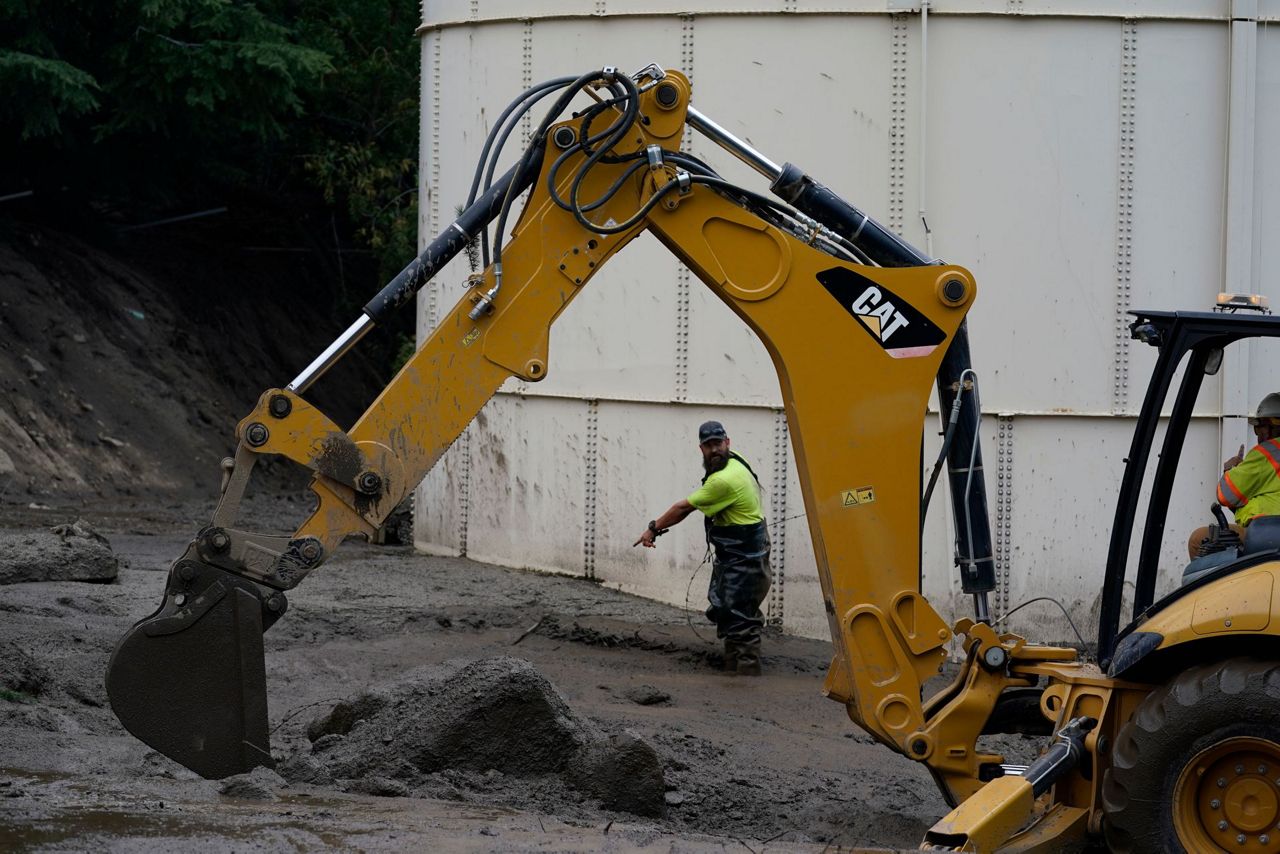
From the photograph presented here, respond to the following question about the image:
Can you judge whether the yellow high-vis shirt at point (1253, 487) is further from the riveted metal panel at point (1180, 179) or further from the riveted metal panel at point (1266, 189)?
the riveted metal panel at point (1266, 189)

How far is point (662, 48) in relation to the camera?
13109 mm

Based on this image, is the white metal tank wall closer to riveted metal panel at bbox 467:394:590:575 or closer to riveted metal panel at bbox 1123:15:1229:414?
riveted metal panel at bbox 1123:15:1229:414

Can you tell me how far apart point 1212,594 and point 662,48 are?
8511mm

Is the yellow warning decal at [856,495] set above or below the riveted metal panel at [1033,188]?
below

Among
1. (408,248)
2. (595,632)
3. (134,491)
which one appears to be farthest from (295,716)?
(408,248)

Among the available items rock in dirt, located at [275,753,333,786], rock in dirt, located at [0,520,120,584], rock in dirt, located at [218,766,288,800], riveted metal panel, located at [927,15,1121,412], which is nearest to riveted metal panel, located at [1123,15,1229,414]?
riveted metal panel, located at [927,15,1121,412]

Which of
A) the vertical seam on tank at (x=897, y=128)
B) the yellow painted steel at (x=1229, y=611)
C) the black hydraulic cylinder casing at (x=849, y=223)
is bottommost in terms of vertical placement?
the yellow painted steel at (x=1229, y=611)

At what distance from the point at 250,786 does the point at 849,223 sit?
340cm

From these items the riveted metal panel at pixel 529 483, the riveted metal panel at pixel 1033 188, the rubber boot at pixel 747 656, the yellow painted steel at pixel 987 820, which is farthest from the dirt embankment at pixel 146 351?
the yellow painted steel at pixel 987 820

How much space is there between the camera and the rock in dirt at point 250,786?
20.8 feet

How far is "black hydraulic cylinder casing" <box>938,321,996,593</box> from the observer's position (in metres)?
6.44

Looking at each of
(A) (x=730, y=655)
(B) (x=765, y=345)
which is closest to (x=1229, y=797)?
(B) (x=765, y=345)

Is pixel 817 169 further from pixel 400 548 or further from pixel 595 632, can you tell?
pixel 400 548

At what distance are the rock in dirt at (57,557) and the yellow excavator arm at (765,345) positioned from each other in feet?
19.6
